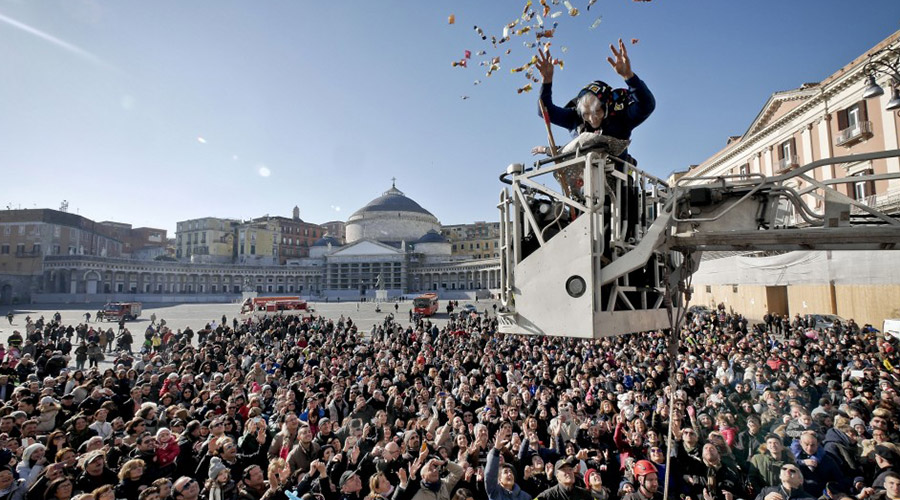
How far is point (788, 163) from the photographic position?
28531 mm

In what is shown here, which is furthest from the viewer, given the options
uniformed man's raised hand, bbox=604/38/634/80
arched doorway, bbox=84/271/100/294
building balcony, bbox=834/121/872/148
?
arched doorway, bbox=84/271/100/294

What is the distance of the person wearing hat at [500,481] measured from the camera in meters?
4.95

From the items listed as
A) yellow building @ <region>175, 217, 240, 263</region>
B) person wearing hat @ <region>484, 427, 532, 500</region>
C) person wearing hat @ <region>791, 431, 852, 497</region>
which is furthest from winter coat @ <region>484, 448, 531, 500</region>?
yellow building @ <region>175, 217, 240, 263</region>

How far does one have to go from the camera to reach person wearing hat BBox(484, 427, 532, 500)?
4949 millimetres

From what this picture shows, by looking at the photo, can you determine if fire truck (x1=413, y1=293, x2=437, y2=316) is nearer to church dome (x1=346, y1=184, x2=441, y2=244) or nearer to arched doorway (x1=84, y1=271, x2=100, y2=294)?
arched doorway (x1=84, y1=271, x2=100, y2=294)

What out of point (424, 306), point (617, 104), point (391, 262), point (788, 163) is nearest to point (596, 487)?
point (617, 104)

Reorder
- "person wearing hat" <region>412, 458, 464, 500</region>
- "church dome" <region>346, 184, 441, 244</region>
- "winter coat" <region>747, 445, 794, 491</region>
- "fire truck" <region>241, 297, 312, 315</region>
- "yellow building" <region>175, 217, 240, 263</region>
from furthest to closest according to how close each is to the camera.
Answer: "church dome" <region>346, 184, 441, 244</region> → "yellow building" <region>175, 217, 240, 263</region> → "fire truck" <region>241, 297, 312, 315</region> → "winter coat" <region>747, 445, 794, 491</region> → "person wearing hat" <region>412, 458, 464, 500</region>

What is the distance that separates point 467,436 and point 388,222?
Answer: 94.6 metres

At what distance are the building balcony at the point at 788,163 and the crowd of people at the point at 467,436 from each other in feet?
69.5

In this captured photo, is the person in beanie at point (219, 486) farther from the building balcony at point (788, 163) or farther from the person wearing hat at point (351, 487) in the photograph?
the building balcony at point (788, 163)

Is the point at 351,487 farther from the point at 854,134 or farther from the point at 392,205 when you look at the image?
the point at 392,205

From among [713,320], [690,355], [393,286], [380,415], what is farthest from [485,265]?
[380,415]

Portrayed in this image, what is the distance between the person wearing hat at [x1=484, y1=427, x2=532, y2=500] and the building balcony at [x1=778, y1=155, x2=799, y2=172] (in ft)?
103

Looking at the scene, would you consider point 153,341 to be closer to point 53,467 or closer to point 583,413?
point 53,467
